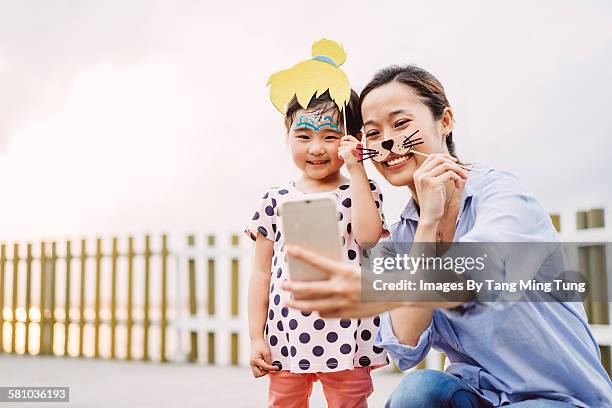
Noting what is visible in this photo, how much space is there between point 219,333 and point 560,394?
5119 millimetres

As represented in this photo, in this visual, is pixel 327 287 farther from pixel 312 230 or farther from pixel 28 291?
pixel 28 291

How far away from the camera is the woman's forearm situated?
1.88 metres

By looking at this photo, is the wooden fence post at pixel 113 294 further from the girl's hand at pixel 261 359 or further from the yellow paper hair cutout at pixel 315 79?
the yellow paper hair cutout at pixel 315 79

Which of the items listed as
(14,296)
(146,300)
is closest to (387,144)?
(146,300)

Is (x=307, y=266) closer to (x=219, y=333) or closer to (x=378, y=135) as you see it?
(x=378, y=135)

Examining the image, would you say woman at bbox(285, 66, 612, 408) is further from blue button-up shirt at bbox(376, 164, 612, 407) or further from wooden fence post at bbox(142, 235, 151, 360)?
wooden fence post at bbox(142, 235, 151, 360)

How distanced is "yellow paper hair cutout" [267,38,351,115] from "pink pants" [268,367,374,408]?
0.78 meters

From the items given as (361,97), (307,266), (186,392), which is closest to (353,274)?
(307,266)

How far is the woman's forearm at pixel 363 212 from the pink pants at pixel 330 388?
39 cm

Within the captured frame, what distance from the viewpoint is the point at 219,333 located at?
634cm

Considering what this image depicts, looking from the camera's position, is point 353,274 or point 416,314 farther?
point 416,314

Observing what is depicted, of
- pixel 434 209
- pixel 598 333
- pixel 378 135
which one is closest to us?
pixel 434 209

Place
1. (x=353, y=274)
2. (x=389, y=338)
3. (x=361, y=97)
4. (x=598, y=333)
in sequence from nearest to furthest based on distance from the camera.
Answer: (x=353, y=274) → (x=389, y=338) → (x=361, y=97) → (x=598, y=333)

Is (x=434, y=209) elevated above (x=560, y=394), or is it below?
above
